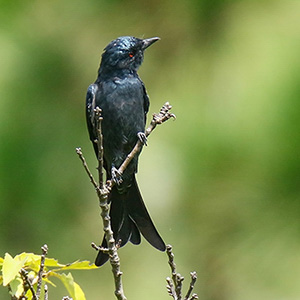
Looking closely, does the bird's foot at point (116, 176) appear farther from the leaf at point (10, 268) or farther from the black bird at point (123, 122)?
the leaf at point (10, 268)

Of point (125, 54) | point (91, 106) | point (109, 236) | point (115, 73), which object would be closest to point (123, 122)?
point (91, 106)

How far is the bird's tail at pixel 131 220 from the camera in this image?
344 cm

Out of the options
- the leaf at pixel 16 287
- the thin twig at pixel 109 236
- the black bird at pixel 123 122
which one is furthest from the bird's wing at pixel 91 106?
the leaf at pixel 16 287

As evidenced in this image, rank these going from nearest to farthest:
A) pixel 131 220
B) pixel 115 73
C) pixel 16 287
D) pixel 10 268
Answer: pixel 10 268 < pixel 16 287 < pixel 131 220 < pixel 115 73

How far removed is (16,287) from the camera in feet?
6.91

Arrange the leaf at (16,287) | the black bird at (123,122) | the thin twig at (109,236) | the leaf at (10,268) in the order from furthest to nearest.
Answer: the black bird at (123,122)
the thin twig at (109,236)
the leaf at (16,287)
the leaf at (10,268)

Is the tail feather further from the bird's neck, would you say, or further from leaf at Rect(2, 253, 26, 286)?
leaf at Rect(2, 253, 26, 286)

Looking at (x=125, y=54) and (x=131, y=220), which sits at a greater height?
(x=125, y=54)

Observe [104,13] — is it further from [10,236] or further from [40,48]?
[10,236]

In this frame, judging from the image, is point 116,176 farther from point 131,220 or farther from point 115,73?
point 115,73

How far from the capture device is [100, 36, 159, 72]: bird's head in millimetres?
3814

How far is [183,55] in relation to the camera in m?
4.73

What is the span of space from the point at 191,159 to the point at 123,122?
0.56 m

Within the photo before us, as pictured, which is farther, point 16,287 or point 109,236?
point 109,236
